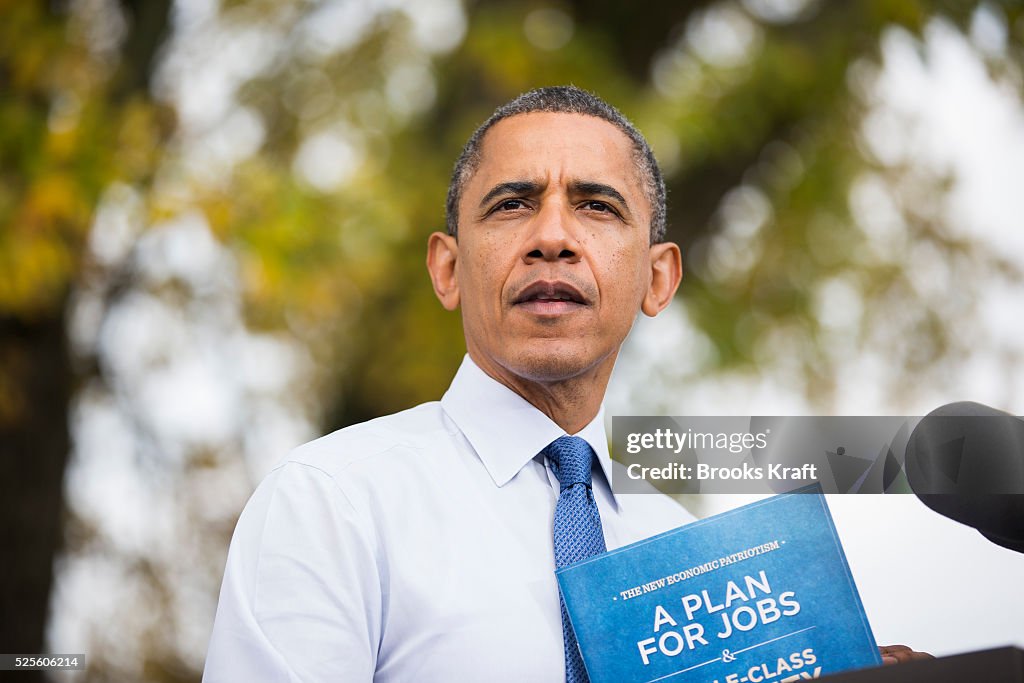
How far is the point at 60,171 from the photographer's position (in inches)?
154

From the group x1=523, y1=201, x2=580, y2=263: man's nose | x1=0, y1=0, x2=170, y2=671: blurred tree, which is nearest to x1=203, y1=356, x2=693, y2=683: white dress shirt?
x1=523, y1=201, x2=580, y2=263: man's nose

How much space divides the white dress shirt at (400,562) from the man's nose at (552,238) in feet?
0.93

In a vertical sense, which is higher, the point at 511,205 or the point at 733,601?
the point at 511,205

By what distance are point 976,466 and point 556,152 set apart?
88 cm

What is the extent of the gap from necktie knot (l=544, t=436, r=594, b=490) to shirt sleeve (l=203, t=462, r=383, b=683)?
15.2 inches

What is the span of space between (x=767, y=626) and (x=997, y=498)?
0.35 meters

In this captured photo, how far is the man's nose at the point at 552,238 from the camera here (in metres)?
1.81

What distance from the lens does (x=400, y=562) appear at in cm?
161

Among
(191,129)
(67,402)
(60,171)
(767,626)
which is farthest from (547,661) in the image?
(191,129)

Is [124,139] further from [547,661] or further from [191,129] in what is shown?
[547,661]

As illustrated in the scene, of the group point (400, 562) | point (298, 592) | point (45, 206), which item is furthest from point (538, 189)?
point (45, 206)

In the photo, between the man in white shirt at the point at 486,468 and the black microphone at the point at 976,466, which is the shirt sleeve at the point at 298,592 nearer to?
the man in white shirt at the point at 486,468

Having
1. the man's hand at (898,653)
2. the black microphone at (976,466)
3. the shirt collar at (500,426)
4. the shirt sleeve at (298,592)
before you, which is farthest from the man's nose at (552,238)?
the man's hand at (898,653)

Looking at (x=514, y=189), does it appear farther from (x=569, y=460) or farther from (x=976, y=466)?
(x=976, y=466)
